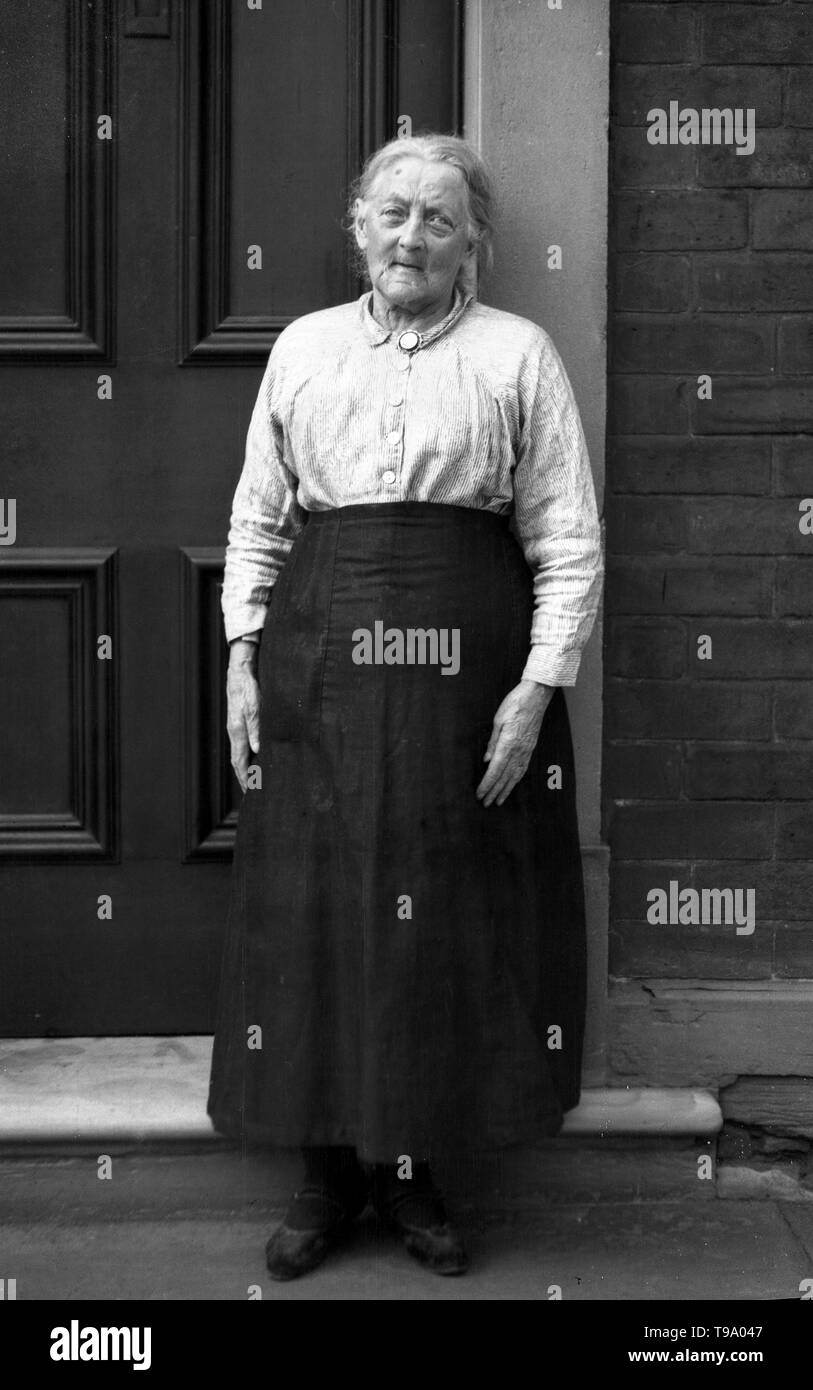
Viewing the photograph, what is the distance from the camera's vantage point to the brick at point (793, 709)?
3186 millimetres

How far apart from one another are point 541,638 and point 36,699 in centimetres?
119

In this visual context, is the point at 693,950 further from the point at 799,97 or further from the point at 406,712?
the point at 799,97

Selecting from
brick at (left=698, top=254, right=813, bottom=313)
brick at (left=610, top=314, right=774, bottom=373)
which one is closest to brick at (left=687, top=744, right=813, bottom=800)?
brick at (left=610, top=314, right=774, bottom=373)

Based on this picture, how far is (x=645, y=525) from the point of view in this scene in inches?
124

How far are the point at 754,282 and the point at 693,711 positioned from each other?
880mm

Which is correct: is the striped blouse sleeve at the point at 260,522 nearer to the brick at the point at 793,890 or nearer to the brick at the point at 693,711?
the brick at the point at 693,711

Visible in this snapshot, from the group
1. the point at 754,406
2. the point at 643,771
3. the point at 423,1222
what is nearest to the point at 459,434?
the point at 754,406

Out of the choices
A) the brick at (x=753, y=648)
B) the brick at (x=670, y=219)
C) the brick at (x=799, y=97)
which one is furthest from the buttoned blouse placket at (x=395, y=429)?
the brick at (x=799, y=97)

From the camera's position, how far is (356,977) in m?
2.73

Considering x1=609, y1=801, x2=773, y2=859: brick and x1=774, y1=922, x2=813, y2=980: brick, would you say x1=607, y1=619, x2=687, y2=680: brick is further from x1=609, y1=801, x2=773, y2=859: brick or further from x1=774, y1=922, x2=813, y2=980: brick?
x1=774, y1=922, x2=813, y2=980: brick

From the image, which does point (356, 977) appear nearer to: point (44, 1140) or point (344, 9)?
point (44, 1140)

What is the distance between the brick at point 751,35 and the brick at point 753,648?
44.5 inches

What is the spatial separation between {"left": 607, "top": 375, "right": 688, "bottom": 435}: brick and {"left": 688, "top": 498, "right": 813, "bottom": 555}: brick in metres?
0.19

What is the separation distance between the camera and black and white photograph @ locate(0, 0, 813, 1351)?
270 cm
